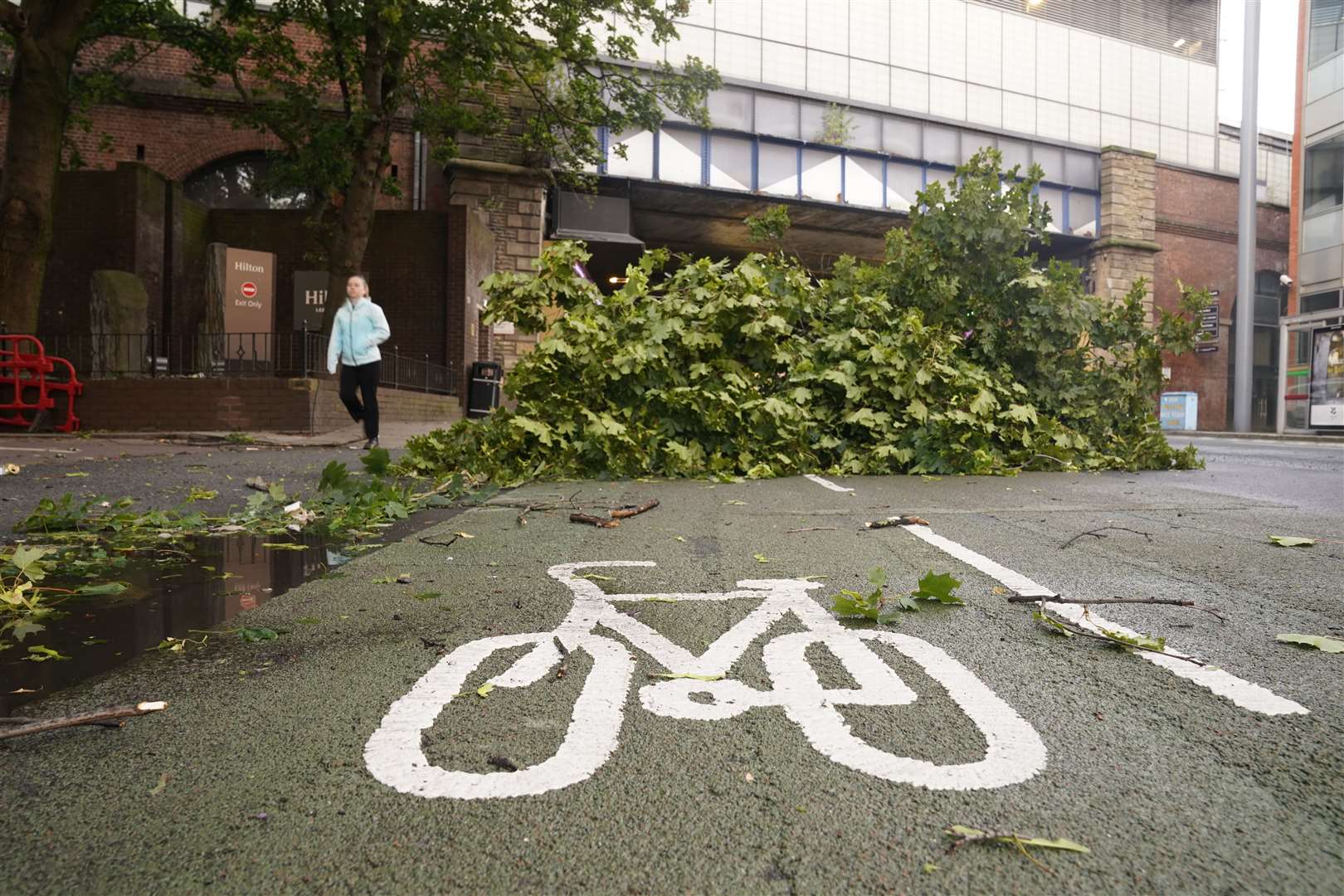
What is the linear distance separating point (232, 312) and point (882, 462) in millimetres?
16527

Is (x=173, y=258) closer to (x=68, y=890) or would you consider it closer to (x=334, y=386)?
(x=334, y=386)

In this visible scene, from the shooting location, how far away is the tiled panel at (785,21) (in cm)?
2811

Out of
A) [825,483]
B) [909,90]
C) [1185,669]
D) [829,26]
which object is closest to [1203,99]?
[909,90]

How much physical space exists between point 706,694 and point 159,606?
7.91 feet

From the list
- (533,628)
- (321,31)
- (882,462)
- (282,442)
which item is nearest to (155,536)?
(533,628)

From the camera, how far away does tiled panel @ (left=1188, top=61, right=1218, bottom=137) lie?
116ft

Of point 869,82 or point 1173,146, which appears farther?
point 1173,146

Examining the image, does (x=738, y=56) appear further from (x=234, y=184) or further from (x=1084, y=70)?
(x=234, y=184)

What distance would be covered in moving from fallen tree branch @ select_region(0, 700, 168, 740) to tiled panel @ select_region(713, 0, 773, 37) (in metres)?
29.4

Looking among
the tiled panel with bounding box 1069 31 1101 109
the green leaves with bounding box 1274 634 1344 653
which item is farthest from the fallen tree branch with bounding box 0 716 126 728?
the tiled panel with bounding box 1069 31 1101 109

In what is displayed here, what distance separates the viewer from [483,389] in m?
22.6

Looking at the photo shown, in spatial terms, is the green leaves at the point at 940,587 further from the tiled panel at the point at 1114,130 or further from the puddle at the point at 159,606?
the tiled panel at the point at 1114,130

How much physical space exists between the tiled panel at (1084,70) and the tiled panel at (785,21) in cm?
1158

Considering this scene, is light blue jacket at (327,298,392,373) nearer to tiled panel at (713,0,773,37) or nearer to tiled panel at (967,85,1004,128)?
tiled panel at (713,0,773,37)
